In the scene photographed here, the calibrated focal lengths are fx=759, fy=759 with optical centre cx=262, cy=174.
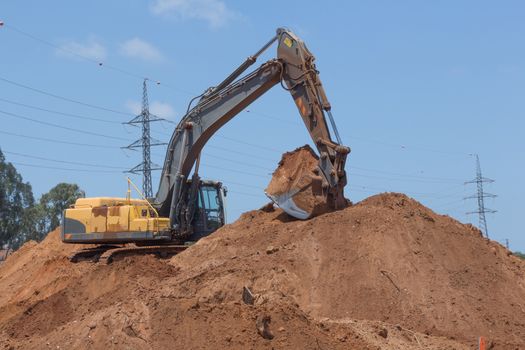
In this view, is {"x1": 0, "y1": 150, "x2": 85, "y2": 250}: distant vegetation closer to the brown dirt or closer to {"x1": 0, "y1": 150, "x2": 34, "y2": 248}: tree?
{"x1": 0, "y1": 150, "x2": 34, "y2": 248}: tree

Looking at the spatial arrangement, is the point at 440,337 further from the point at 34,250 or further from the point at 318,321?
the point at 34,250

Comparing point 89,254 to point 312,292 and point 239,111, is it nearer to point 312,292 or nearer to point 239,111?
point 239,111

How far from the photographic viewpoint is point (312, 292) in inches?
567

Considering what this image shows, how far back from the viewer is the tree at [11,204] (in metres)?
55.4

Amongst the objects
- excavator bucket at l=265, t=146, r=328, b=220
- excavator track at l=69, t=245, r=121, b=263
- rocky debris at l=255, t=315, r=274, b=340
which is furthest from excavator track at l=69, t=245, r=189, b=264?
rocky debris at l=255, t=315, r=274, b=340

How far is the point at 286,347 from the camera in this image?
10.8m

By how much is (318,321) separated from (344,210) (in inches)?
167

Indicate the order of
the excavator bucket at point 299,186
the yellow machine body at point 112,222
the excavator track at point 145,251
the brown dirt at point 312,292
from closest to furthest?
the brown dirt at point 312,292 < the excavator bucket at point 299,186 < the excavator track at point 145,251 < the yellow machine body at point 112,222

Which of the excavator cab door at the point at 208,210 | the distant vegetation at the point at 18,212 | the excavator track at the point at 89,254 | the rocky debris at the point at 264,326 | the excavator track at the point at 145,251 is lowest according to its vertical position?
the rocky debris at the point at 264,326

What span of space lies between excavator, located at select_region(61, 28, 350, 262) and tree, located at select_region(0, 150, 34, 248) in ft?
122

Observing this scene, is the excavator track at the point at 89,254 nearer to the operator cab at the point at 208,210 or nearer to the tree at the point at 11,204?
the operator cab at the point at 208,210

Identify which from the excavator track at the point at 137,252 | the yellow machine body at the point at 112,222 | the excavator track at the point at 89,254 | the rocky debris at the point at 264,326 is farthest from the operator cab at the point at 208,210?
the rocky debris at the point at 264,326

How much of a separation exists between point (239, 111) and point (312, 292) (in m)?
6.38

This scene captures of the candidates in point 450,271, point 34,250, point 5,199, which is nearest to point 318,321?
point 450,271
